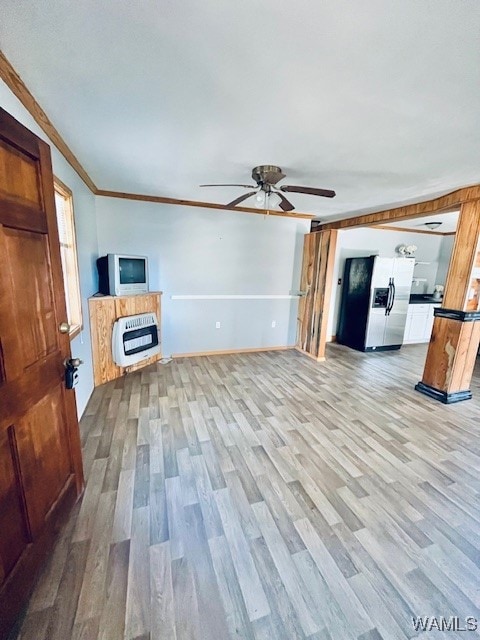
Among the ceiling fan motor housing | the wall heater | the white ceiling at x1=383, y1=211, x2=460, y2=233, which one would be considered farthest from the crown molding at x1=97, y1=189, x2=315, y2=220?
the white ceiling at x1=383, y1=211, x2=460, y2=233

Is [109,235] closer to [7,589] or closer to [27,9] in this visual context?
[27,9]

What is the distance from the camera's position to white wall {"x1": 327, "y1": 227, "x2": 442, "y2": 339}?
18.1ft

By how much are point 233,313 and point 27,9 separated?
386cm

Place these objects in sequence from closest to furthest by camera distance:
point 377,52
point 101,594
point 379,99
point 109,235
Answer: point 377,52
point 101,594
point 379,99
point 109,235

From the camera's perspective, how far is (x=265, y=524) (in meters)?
1.62

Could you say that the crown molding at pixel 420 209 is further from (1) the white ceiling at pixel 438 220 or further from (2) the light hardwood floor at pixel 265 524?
(2) the light hardwood floor at pixel 265 524

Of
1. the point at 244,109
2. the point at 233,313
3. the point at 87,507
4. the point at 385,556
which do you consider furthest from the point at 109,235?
the point at 385,556

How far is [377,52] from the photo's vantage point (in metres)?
1.14

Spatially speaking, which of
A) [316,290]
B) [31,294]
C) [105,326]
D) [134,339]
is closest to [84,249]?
[105,326]

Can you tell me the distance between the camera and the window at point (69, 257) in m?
2.48

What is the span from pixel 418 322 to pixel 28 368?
6394 millimetres
